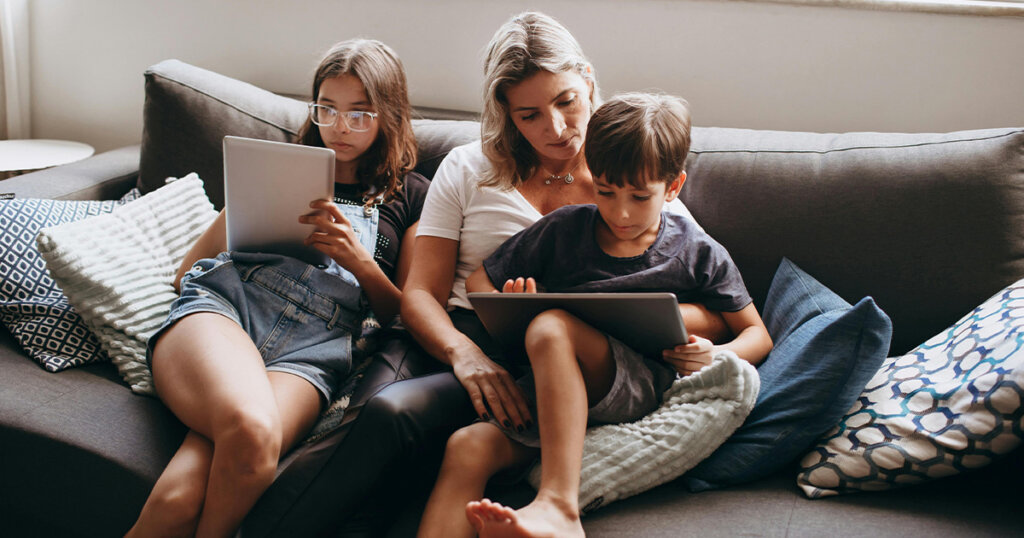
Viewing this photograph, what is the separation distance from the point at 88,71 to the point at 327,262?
1.61 meters

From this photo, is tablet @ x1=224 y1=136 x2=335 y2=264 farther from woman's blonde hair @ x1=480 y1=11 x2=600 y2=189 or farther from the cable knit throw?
the cable knit throw

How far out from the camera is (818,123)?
1937 mm

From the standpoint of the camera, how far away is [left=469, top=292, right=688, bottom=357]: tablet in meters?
1.11

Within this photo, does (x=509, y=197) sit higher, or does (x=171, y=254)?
(x=509, y=197)

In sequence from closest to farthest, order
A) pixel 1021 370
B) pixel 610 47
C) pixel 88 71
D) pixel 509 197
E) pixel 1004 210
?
pixel 1021 370 < pixel 1004 210 < pixel 509 197 < pixel 610 47 < pixel 88 71

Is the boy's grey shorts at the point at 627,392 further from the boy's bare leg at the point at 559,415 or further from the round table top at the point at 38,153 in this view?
the round table top at the point at 38,153

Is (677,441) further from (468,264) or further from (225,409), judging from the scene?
(225,409)

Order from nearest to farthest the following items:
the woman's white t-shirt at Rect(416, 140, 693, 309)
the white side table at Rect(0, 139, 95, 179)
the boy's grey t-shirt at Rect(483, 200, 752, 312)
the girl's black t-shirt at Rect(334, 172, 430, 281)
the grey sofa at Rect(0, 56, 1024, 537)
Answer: the grey sofa at Rect(0, 56, 1024, 537), the boy's grey t-shirt at Rect(483, 200, 752, 312), the woman's white t-shirt at Rect(416, 140, 693, 309), the girl's black t-shirt at Rect(334, 172, 430, 281), the white side table at Rect(0, 139, 95, 179)

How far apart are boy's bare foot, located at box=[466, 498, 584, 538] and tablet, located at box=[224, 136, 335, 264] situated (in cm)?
71

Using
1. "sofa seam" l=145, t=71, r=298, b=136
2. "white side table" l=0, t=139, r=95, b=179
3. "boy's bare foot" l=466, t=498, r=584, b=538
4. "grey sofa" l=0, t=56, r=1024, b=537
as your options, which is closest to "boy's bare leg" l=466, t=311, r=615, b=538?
"boy's bare foot" l=466, t=498, r=584, b=538

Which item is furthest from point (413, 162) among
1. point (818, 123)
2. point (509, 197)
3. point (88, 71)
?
point (88, 71)

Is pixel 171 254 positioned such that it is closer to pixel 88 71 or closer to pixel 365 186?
pixel 365 186

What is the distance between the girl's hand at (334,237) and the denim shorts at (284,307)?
0.17ft

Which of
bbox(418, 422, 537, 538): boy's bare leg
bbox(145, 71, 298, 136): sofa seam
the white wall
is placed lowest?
bbox(418, 422, 537, 538): boy's bare leg
